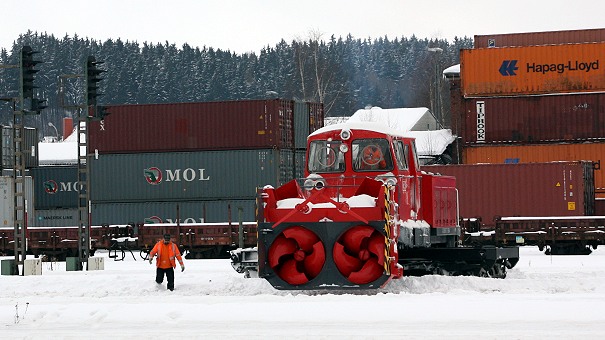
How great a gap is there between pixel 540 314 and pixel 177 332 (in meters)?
4.89

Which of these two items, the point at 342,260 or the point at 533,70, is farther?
the point at 533,70

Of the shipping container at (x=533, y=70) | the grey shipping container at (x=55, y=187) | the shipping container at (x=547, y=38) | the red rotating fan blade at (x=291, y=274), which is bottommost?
the red rotating fan blade at (x=291, y=274)

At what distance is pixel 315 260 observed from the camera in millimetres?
18000

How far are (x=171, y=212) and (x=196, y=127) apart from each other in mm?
3452

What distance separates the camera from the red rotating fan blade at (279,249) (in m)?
18.1

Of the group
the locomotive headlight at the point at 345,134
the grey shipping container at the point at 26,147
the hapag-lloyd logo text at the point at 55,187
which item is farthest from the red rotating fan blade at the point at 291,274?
the hapag-lloyd logo text at the point at 55,187

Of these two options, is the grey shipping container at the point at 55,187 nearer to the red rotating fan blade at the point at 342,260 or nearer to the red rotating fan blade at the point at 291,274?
the red rotating fan blade at the point at 291,274

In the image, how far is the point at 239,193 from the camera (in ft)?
137

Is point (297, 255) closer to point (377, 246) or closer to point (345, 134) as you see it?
point (377, 246)

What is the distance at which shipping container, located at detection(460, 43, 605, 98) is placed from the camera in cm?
4788

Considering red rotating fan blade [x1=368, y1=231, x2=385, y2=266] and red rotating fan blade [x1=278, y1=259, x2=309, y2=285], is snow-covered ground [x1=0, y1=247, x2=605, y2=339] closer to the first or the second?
red rotating fan blade [x1=278, y1=259, x2=309, y2=285]

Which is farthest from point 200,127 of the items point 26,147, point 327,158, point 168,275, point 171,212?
point 327,158

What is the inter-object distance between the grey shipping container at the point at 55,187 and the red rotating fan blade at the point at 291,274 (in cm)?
3357

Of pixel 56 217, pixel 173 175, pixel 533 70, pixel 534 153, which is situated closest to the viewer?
pixel 173 175
